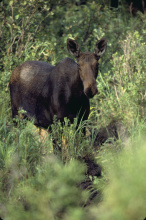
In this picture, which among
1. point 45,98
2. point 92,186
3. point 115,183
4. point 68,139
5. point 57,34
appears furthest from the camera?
point 57,34

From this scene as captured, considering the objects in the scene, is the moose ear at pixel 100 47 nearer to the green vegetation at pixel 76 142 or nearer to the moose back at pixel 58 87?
the moose back at pixel 58 87

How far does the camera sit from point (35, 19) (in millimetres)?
8984

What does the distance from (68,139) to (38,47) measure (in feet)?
11.7

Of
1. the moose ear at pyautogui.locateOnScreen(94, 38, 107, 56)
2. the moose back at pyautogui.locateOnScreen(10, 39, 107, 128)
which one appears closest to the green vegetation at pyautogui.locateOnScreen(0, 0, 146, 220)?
the moose back at pyautogui.locateOnScreen(10, 39, 107, 128)

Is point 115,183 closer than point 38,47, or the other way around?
point 115,183

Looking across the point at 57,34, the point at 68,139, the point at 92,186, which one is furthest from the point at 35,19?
the point at 92,186

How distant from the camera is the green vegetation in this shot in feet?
12.1

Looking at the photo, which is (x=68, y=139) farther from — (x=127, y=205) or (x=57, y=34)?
(x=57, y=34)

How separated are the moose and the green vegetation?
275mm

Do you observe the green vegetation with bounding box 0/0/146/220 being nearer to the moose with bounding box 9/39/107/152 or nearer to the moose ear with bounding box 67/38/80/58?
the moose with bounding box 9/39/107/152

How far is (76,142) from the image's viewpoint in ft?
19.2

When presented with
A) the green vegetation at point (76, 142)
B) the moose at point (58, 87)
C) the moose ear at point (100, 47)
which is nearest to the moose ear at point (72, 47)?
the moose at point (58, 87)

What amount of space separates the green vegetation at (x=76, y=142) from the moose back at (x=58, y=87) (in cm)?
27

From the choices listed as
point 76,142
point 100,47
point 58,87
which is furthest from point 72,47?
point 76,142
